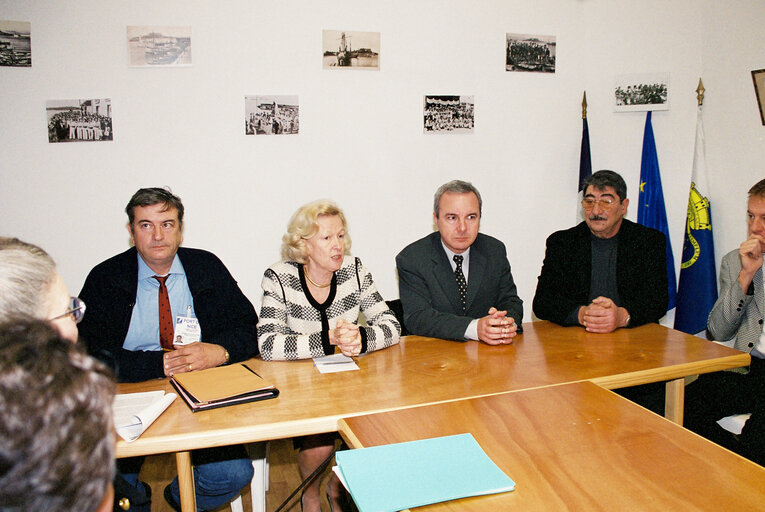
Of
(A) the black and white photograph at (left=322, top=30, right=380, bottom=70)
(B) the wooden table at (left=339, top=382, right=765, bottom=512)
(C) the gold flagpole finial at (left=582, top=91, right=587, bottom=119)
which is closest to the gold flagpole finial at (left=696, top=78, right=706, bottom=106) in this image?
(C) the gold flagpole finial at (left=582, top=91, right=587, bottom=119)

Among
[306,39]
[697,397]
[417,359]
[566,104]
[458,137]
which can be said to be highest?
[306,39]

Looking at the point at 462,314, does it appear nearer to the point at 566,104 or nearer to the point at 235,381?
the point at 235,381

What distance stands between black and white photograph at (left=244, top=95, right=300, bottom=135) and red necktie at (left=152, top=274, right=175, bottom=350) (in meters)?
1.27

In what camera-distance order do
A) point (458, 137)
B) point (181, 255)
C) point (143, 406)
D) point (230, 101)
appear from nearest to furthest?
point (143, 406) < point (181, 255) < point (230, 101) < point (458, 137)

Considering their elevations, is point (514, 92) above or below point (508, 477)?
above

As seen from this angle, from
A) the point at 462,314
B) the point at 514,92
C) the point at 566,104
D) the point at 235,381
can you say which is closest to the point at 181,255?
the point at 235,381

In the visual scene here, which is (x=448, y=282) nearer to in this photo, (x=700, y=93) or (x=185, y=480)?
(x=185, y=480)

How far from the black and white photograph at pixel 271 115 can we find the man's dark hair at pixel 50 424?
2.85 metres

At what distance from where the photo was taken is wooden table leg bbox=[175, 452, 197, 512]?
1.71 m

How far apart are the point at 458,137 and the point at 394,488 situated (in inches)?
113

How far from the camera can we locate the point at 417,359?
7.34ft

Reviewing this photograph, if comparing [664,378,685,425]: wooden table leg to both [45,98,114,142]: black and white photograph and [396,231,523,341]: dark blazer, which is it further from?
[45,98,114,142]: black and white photograph

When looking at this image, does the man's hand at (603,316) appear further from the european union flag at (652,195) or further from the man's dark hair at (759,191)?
the european union flag at (652,195)

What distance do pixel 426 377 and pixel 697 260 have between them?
105 inches
